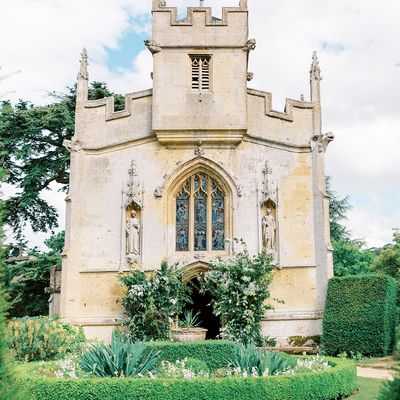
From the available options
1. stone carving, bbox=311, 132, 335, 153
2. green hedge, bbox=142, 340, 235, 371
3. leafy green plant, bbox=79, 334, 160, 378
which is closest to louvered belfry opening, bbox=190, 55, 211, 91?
stone carving, bbox=311, 132, 335, 153

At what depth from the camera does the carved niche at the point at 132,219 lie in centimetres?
1958

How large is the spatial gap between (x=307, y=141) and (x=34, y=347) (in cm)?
1105

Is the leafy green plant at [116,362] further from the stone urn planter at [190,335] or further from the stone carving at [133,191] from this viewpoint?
the stone carving at [133,191]

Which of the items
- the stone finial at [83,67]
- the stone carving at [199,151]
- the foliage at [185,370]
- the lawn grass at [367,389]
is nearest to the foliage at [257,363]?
the foliage at [185,370]

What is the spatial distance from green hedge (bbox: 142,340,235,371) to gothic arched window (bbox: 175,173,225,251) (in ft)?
21.3

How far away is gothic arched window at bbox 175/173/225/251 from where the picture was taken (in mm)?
20156

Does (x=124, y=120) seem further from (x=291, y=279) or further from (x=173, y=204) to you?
(x=291, y=279)

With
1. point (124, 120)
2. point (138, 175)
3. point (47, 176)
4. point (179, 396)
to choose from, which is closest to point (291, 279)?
point (138, 175)

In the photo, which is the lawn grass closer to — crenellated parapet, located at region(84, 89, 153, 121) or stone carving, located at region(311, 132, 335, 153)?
stone carving, located at region(311, 132, 335, 153)

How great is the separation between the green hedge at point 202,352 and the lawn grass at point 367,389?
2.90 meters

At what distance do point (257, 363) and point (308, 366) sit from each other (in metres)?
1.41

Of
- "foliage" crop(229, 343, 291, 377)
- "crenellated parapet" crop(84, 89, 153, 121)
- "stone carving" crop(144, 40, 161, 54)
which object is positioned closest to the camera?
"foliage" crop(229, 343, 291, 377)

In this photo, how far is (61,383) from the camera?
Answer: 10.1 m

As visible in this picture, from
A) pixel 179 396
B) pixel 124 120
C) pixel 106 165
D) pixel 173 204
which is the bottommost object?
pixel 179 396
